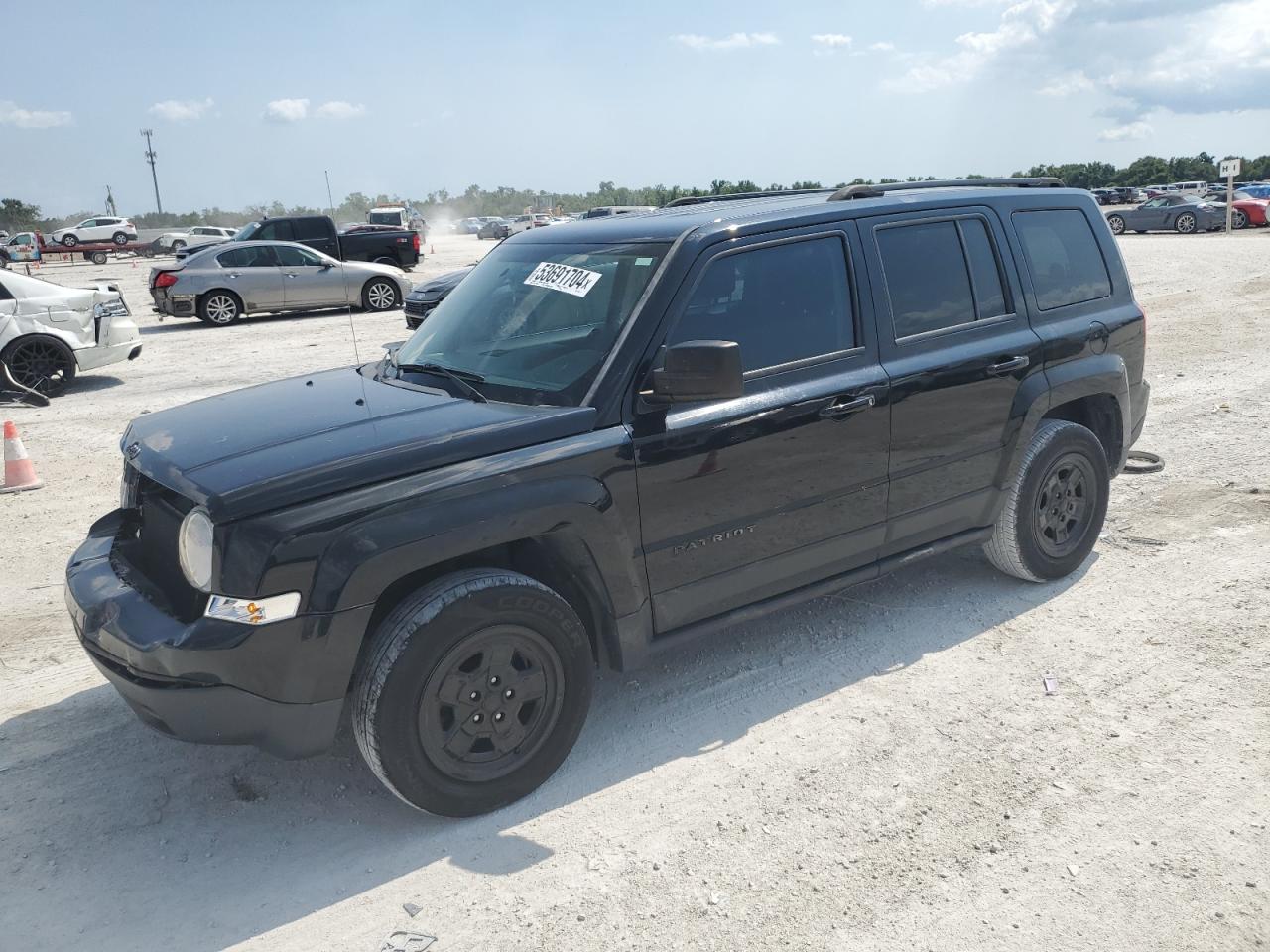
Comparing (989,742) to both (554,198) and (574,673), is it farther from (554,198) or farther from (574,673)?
(554,198)

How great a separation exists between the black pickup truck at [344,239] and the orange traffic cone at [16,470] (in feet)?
48.4

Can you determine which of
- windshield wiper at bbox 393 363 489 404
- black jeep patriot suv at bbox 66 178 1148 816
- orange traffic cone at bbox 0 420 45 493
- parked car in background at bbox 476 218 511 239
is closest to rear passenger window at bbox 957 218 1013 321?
black jeep patriot suv at bbox 66 178 1148 816

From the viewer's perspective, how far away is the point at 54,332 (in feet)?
38.0

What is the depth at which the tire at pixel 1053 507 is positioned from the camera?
495 cm

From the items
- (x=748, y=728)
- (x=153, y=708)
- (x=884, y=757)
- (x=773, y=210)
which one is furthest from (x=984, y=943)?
(x=773, y=210)

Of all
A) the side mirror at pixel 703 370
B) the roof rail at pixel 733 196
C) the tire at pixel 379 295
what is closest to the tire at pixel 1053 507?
the roof rail at pixel 733 196

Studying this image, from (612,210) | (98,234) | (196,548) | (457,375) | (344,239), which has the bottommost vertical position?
(196,548)

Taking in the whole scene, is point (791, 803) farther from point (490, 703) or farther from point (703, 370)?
point (703, 370)

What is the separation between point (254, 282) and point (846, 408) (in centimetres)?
1612

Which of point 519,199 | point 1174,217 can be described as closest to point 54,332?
point 1174,217

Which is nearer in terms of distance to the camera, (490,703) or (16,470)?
(490,703)

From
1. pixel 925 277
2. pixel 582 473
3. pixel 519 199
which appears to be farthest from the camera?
pixel 519 199

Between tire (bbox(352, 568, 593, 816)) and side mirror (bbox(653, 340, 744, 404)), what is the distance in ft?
2.77

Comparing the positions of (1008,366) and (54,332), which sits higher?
(54,332)
